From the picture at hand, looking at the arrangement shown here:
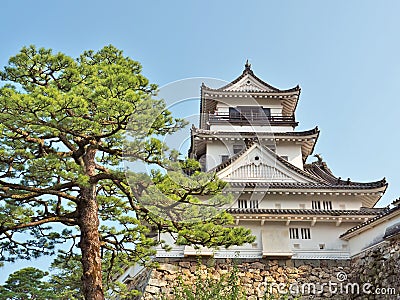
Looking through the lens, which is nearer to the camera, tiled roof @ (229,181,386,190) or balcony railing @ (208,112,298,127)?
tiled roof @ (229,181,386,190)

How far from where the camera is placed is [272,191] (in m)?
13.4

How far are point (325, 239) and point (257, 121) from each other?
21.3ft

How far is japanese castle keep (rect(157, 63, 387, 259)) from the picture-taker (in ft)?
40.8

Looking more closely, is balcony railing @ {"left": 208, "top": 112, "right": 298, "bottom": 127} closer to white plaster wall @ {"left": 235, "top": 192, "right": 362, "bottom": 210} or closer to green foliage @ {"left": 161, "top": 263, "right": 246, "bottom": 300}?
white plaster wall @ {"left": 235, "top": 192, "right": 362, "bottom": 210}

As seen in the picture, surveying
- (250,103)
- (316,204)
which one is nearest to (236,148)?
(250,103)

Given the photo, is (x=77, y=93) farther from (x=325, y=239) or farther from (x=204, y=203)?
(x=325, y=239)

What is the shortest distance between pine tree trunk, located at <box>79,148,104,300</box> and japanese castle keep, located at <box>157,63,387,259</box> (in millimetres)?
4259

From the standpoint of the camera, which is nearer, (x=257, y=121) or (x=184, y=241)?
(x=184, y=241)

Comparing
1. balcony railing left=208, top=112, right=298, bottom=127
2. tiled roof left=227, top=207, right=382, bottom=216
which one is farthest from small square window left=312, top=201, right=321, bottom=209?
balcony railing left=208, top=112, right=298, bottom=127

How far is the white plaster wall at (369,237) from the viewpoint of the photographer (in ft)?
34.5

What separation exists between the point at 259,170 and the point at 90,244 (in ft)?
27.8

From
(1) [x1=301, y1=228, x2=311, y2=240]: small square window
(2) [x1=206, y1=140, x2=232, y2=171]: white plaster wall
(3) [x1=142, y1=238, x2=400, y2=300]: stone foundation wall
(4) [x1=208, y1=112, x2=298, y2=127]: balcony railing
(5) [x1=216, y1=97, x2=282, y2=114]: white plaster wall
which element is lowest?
(3) [x1=142, y1=238, x2=400, y2=300]: stone foundation wall

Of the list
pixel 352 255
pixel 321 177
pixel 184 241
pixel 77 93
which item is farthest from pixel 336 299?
pixel 77 93

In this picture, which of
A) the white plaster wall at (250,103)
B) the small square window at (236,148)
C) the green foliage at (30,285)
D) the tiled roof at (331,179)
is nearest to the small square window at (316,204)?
the tiled roof at (331,179)
